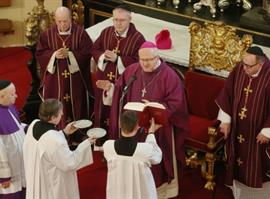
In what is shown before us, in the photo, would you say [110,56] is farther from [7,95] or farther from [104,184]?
[7,95]

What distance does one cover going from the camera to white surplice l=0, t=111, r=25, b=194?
6.00m

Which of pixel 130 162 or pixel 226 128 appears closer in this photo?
pixel 130 162

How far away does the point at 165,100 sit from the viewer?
21.9ft

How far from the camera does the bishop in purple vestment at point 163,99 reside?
21.6 feet

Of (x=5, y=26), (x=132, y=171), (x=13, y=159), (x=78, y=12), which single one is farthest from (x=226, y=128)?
(x=5, y=26)

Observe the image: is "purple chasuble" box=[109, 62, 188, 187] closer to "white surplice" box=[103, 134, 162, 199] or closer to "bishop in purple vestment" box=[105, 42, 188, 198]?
"bishop in purple vestment" box=[105, 42, 188, 198]

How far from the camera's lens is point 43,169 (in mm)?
Answer: 5840

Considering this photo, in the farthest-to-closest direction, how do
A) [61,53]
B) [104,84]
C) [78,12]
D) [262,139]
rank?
[78,12] < [61,53] < [104,84] < [262,139]

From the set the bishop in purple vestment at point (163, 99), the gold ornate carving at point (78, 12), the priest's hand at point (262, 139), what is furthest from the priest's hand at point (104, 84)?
the gold ornate carving at point (78, 12)

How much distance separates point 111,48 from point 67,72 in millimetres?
610

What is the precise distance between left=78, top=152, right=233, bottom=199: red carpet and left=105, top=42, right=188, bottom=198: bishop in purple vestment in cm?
47

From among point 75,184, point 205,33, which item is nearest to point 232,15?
point 205,33

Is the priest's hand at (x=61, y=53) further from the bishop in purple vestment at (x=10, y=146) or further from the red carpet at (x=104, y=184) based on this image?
the bishop in purple vestment at (x=10, y=146)

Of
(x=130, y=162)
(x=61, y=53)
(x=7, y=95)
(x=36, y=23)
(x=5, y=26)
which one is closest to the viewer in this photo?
(x=130, y=162)
